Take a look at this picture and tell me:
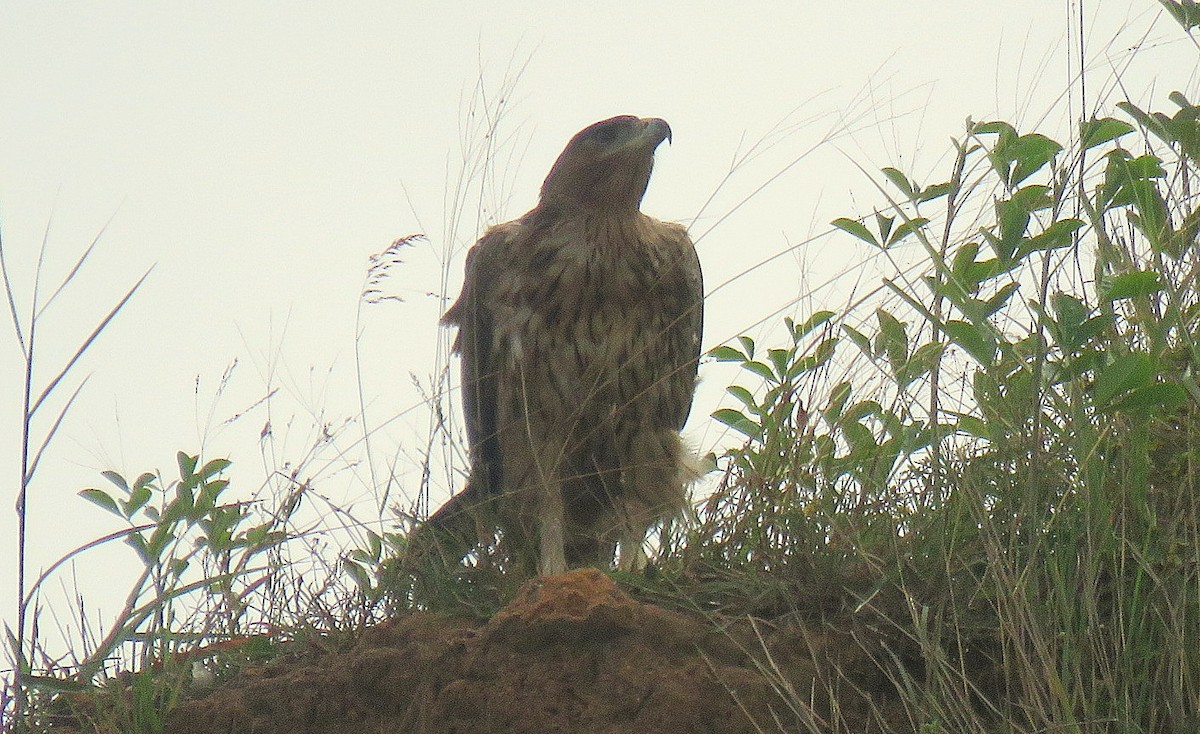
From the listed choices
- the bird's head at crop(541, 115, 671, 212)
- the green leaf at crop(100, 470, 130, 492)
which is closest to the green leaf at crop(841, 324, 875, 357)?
the bird's head at crop(541, 115, 671, 212)

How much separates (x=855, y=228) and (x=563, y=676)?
1.06 meters

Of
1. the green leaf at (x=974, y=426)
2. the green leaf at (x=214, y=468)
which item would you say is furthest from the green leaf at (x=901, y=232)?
the green leaf at (x=214, y=468)

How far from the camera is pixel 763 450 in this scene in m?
3.29

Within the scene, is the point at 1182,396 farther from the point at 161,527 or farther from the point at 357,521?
the point at 161,527

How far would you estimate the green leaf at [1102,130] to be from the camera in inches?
100

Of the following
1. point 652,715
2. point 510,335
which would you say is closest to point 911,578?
point 652,715

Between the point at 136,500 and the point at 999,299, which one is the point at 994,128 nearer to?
the point at 999,299

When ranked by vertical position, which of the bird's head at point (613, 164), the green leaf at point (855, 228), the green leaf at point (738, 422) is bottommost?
the green leaf at point (738, 422)

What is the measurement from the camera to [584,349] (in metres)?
4.15

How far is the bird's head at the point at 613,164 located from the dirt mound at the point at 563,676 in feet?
5.97

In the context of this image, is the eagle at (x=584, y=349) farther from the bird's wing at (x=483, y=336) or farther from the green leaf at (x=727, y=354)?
the green leaf at (x=727, y=354)

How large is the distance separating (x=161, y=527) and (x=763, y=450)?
1563mm

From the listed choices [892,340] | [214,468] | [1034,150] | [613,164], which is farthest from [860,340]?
[214,468]

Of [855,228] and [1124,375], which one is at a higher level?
[855,228]
